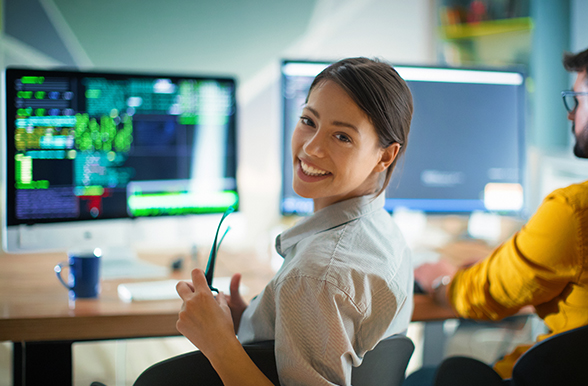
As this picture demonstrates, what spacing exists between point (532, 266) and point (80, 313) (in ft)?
3.25

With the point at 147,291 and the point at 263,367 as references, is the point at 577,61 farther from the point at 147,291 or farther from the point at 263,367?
the point at 147,291

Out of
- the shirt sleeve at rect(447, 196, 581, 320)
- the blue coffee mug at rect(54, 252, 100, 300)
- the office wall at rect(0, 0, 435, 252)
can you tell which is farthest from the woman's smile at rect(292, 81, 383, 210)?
the office wall at rect(0, 0, 435, 252)

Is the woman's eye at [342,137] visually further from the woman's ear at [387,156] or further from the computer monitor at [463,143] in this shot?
the computer monitor at [463,143]

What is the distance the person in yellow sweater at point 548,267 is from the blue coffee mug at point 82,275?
915 mm

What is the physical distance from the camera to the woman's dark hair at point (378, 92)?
0.85m

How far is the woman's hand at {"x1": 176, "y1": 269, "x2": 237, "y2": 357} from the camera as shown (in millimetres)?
765

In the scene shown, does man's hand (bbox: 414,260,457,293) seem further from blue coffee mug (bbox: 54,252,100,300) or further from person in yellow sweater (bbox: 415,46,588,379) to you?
blue coffee mug (bbox: 54,252,100,300)

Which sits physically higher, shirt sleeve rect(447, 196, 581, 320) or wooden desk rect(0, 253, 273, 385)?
shirt sleeve rect(447, 196, 581, 320)

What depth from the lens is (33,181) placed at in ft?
4.30

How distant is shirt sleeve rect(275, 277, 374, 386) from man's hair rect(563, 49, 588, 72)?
0.80m

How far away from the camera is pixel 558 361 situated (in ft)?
2.68

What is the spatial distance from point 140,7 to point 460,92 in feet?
4.51

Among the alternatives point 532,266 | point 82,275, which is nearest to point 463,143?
point 532,266

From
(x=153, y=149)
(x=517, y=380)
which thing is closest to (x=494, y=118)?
(x=517, y=380)
